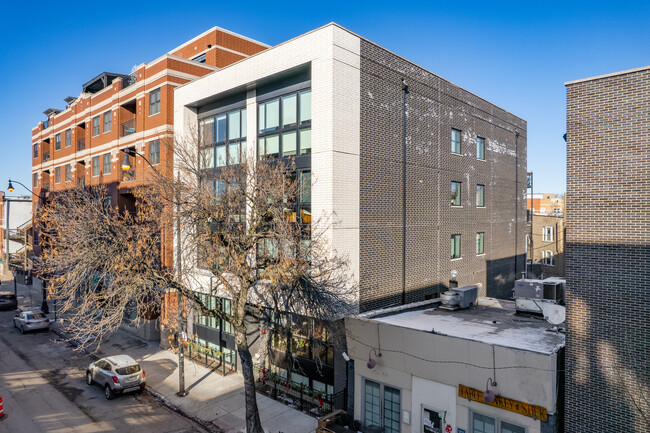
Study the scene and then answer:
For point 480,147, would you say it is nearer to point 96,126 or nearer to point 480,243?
point 480,243

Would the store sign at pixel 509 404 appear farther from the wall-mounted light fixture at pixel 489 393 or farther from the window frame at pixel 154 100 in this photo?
the window frame at pixel 154 100


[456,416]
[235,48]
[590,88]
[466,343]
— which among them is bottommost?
[456,416]

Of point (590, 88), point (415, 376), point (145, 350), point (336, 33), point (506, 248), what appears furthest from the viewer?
point (506, 248)

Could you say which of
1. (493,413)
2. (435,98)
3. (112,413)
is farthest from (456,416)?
(435,98)

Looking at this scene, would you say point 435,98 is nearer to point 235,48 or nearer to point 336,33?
point 336,33

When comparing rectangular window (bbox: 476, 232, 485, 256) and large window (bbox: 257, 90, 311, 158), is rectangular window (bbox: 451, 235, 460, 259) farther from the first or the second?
large window (bbox: 257, 90, 311, 158)

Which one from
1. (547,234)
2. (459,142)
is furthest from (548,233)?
(459,142)

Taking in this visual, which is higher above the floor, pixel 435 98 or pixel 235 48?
pixel 235 48

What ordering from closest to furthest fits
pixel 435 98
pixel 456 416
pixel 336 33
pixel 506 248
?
pixel 456 416 → pixel 336 33 → pixel 435 98 → pixel 506 248

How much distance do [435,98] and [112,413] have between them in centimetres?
2025

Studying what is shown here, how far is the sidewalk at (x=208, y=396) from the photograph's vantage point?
50.0 ft

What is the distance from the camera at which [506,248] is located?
27.9m

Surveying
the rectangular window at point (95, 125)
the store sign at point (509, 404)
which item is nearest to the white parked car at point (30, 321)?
the rectangular window at point (95, 125)

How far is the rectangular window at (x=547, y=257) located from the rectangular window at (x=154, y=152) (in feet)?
122
